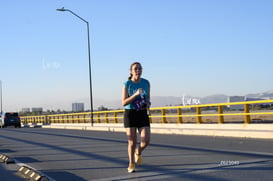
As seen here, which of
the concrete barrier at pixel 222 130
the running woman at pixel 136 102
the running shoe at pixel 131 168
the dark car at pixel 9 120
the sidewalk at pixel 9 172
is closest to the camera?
the running woman at pixel 136 102

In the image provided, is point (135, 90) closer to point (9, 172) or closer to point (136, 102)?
point (136, 102)

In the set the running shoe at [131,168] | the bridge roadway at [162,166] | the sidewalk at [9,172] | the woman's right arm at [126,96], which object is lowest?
the sidewalk at [9,172]

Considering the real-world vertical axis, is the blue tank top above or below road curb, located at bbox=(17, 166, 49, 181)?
above

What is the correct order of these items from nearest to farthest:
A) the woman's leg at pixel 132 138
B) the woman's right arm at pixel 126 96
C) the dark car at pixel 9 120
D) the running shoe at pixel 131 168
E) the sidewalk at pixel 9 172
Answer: the woman's right arm at pixel 126 96 → the woman's leg at pixel 132 138 → the running shoe at pixel 131 168 → the sidewalk at pixel 9 172 → the dark car at pixel 9 120

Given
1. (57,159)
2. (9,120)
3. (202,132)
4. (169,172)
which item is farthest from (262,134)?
(9,120)

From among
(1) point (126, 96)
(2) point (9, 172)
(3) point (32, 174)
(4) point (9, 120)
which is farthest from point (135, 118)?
(4) point (9, 120)

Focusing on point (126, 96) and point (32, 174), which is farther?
point (32, 174)

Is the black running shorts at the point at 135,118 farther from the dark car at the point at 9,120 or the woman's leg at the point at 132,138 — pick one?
the dark car at the point at 9,120

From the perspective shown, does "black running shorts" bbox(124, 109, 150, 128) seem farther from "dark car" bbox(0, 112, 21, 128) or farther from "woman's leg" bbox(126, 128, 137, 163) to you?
"dark car" bbox(0, 112, 21, 128)

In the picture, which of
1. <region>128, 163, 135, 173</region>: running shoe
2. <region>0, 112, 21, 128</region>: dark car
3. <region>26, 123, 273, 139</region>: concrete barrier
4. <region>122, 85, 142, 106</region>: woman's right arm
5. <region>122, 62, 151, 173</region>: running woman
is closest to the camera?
<region>122, 85, 142, 106</region>: woman's right arm

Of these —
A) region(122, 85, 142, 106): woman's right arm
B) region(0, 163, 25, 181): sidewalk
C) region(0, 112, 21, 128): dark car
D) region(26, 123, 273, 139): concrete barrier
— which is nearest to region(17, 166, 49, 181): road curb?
region(0, 163, 25, 181): sidewalk

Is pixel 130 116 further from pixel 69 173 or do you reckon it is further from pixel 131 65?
pixel 69 173

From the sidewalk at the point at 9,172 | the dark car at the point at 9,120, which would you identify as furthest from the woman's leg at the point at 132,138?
the dark car at the point at 9,120

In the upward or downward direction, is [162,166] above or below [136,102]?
below
